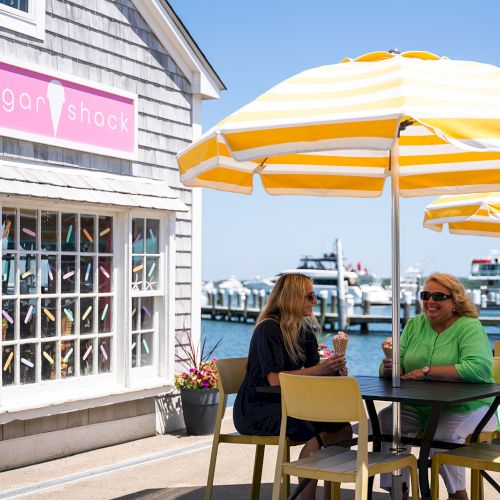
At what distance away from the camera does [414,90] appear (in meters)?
4.12

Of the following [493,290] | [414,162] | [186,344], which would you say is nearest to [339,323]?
[493,290]

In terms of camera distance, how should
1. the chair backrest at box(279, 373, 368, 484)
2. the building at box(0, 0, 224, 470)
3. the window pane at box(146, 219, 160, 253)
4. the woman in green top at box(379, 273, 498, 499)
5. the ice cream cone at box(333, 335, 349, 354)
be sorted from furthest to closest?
the window pane at box(146, 219, 160, 253) < the building at box(0, 0, 224, 470) < the woman in green top at box(379, 273, 498, 499) < the ice cream cone at box(333, 335, 349, 354) < the chair backrest at box(279, 373, 368, 484)

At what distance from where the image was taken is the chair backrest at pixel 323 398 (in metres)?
4.05

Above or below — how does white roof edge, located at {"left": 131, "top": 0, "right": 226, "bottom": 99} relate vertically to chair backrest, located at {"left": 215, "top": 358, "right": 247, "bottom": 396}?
above

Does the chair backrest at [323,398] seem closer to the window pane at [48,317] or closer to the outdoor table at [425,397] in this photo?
the outdoor table at [425,397]

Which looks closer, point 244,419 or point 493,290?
point 244,419

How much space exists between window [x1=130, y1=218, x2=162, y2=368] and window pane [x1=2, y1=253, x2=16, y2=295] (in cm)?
132

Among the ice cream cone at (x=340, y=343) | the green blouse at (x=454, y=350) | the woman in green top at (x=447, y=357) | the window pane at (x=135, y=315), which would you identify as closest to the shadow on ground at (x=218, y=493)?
the woman in green top at (x=447, y=357)

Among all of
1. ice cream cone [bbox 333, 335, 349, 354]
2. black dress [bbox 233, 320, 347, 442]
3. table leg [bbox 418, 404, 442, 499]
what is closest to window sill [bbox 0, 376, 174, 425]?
black dress [bbox 233, 320, 347, 442]

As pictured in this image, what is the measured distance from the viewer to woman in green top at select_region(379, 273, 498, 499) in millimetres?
4834

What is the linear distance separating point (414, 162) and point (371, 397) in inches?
78.7

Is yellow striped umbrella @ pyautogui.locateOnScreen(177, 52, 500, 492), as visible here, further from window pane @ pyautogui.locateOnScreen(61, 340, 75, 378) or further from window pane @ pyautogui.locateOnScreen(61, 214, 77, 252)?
window pane @ pyautogui.locateOnScreen(61, 340, 75, 378)

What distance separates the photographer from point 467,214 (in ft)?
23.9

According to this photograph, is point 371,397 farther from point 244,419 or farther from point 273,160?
point 273,160
